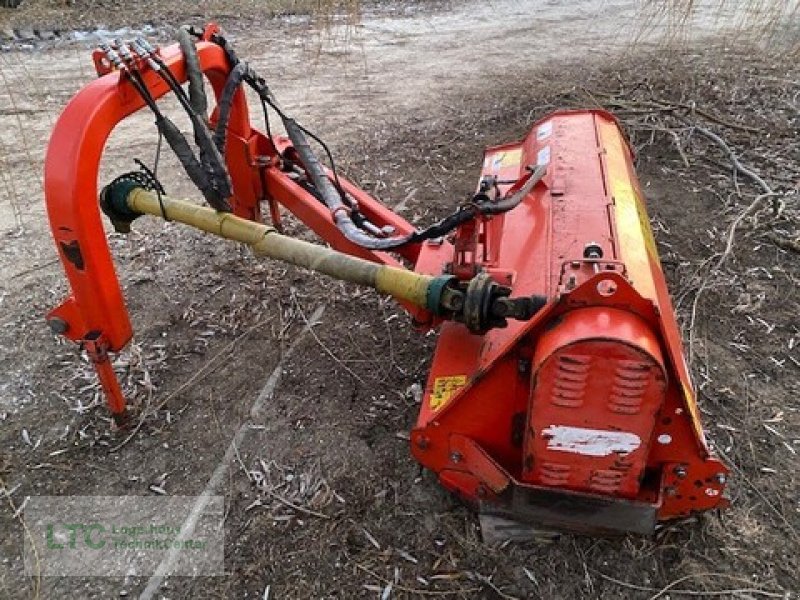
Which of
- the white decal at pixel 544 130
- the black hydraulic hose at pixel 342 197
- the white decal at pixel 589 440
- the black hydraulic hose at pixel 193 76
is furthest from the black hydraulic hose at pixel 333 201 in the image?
the white decal at pixel 544 130

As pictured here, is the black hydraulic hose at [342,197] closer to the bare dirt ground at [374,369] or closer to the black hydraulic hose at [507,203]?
the black hydraulic hose at [507,203]

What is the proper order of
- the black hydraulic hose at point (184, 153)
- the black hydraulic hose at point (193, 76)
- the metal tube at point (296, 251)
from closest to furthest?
1. the metal tube at point (296, 251)
2. the black hydraulic hose at point (184, 153)
3. the black hydraulic hose at point (193, 76)

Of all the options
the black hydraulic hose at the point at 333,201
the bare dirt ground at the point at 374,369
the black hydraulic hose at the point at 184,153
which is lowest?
the bare dirt ground at the point at 374,369

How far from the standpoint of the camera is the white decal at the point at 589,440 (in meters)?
2.02

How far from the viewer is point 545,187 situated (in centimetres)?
296

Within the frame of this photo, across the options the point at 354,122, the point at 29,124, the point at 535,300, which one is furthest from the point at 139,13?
the point at 535,300

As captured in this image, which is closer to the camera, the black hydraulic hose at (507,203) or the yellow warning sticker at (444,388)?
the yellow warning sticker at (444,388)

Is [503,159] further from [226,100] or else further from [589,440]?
[589,440]

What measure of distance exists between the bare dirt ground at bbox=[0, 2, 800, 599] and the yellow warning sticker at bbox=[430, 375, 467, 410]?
466 millimetres

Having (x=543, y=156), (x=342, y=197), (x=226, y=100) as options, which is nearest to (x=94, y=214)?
(x=226, y=100)

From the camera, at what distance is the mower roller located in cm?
196

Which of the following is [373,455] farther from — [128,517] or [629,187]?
[629,187]

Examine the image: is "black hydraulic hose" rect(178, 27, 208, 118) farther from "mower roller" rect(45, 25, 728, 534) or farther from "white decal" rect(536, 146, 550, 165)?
"white decal" rect(536, 146, 550, 165)

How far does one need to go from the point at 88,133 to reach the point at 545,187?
172cm
